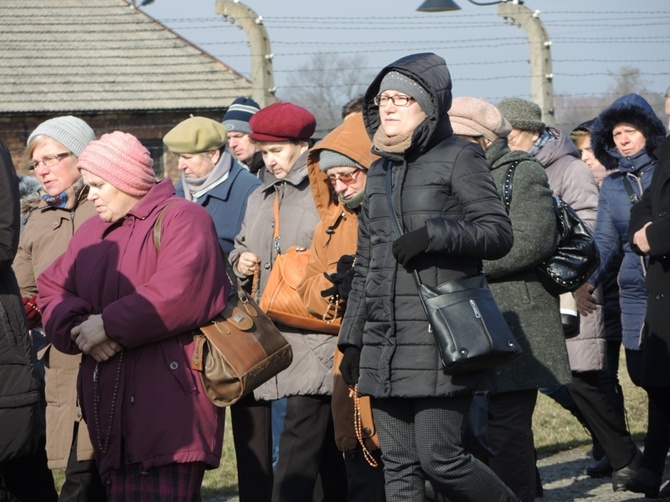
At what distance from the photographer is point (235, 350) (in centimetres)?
443

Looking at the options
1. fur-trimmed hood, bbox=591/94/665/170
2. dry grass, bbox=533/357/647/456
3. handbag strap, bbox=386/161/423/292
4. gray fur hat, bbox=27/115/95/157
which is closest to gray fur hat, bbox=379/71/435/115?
handbag strap, bbox=386/161/423/292

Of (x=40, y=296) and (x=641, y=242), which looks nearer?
(x=40, y=296)

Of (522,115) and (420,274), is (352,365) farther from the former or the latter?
(522,115)

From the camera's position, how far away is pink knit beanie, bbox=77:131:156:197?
14.9 feet

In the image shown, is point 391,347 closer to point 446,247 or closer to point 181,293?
point 446,247

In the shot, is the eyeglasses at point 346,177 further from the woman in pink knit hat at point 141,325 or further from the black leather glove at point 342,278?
the woman in pink knit hat at point 141,325

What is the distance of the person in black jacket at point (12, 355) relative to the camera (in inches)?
175

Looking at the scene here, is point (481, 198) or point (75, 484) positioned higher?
point (481, 198)

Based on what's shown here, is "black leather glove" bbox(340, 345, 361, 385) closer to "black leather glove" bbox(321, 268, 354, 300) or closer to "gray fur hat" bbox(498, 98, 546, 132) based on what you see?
"black leather glove" bbox(321, 268, 354, 300)

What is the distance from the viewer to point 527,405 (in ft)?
18.7

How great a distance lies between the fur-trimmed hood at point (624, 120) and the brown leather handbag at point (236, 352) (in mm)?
3105

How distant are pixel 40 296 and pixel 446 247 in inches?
62.9

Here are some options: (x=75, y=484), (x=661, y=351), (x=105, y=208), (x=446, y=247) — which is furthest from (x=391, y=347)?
(x=661, y=351)

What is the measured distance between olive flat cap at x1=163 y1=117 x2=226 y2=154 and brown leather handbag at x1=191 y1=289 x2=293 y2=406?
88.7 inches
